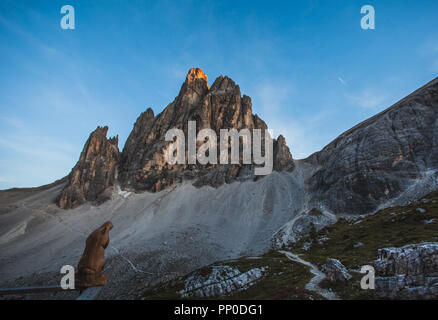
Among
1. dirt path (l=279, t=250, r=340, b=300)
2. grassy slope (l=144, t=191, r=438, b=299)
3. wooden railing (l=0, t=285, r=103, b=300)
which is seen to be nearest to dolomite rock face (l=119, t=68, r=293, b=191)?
grassy slope (l=144, t=191, r=438, b=299)

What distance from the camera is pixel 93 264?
13.8m

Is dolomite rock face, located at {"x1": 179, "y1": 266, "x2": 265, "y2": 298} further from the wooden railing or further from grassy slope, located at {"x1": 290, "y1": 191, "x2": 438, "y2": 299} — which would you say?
the wooden railing

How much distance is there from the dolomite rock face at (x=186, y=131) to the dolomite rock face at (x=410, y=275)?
89.0 meters

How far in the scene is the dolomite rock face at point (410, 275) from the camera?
615 inches

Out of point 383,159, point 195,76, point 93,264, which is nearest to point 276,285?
point 93,264

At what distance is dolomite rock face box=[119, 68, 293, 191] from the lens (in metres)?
111

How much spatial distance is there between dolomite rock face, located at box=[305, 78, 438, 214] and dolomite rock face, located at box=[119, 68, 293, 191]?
101 ft

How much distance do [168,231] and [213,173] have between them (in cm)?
4475

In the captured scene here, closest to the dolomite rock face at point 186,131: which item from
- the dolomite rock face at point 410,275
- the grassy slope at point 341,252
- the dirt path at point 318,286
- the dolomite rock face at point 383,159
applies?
the dolomite rock face at point 383,159

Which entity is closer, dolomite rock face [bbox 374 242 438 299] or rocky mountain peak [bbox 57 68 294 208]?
dolomite rock face [bbox 374 242 438 299]

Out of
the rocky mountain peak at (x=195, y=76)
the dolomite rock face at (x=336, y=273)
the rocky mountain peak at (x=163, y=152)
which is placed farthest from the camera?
the rocky mountain peak at (x=195, y=76)

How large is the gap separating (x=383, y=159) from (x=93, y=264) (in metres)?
84.3

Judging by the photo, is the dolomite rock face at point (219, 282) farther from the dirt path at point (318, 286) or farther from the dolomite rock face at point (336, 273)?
the dolomite rock face at point (336, 273)

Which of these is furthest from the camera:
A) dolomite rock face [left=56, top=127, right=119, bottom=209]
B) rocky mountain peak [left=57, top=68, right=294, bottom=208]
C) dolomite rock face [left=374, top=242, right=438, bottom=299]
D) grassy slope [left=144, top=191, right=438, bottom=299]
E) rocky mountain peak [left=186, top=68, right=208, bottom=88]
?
rocky mountain peak [left=186, top=68, right=208, bottom=88]
